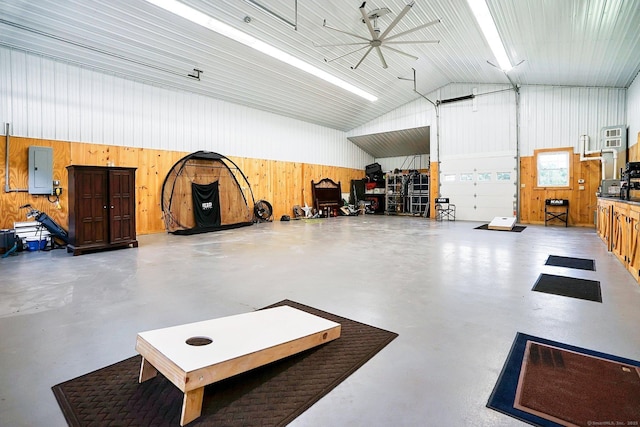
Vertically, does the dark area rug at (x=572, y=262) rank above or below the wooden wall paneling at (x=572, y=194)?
below

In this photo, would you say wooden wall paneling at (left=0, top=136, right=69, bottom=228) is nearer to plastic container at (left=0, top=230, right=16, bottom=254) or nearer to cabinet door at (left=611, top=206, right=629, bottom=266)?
plastic container at (left=0, top=230, right=16, bottom=254)

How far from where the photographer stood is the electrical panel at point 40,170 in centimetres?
630

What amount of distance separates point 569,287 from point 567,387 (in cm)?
226

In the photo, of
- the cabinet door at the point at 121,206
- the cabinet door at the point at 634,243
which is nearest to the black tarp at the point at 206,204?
the cabinet door at the point at 121,206

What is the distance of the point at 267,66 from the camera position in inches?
334

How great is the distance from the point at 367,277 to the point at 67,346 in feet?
9.62

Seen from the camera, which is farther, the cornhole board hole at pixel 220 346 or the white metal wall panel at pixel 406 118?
the white metal wall panel at pixel 406 118

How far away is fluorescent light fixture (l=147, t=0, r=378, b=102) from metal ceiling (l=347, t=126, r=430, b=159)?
4.23 metres

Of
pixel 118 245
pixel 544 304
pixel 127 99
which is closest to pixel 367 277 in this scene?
pixel 544 304

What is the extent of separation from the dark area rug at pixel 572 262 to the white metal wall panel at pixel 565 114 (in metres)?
6.35

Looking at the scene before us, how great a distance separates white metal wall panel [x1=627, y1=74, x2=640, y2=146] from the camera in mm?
7180

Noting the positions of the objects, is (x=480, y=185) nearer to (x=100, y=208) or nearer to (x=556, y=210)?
(x=556, y=210)

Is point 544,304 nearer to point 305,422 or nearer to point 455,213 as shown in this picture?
point 305,422

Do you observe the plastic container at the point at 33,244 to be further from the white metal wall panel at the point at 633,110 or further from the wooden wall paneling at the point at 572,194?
the wooden wall paneling at the point at 572,194
